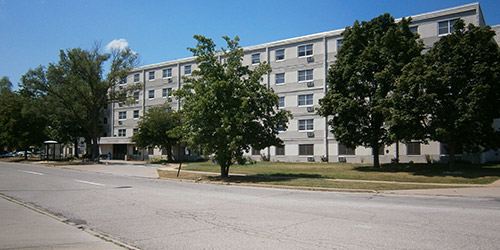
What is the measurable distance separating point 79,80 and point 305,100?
1114 inches

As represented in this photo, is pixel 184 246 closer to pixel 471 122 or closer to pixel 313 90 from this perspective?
pixel 471 122

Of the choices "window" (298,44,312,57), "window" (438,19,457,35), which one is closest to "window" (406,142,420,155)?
"window" (438,19,457,35)

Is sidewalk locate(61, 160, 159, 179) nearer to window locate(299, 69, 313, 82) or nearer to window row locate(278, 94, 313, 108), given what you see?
window row locate(278, 94, 313, 108)

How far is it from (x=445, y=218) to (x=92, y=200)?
11067 millimetres

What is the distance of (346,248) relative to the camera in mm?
6043

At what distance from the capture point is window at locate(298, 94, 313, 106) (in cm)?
4253

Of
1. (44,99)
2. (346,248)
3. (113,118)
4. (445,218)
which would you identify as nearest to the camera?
(346,248)

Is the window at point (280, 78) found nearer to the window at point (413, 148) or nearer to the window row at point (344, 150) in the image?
the window row at point (344, 150)

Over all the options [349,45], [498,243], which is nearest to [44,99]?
[349,45]

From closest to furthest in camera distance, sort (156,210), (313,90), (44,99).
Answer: (156,210), (313,90), (44,99)

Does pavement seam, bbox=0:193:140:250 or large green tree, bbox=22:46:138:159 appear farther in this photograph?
large green tree, bbox=22:46:138:159

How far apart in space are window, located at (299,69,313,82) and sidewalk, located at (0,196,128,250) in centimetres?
3641

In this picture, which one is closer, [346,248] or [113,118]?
[346,248]

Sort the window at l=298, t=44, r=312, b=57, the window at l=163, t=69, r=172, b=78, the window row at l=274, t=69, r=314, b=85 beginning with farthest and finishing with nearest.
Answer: the window at l=163, t=69, r=172, b=78 → the window at l=298, t=44, r=312, b=57 → the window row at l=274, t=69, r=314, b=85
